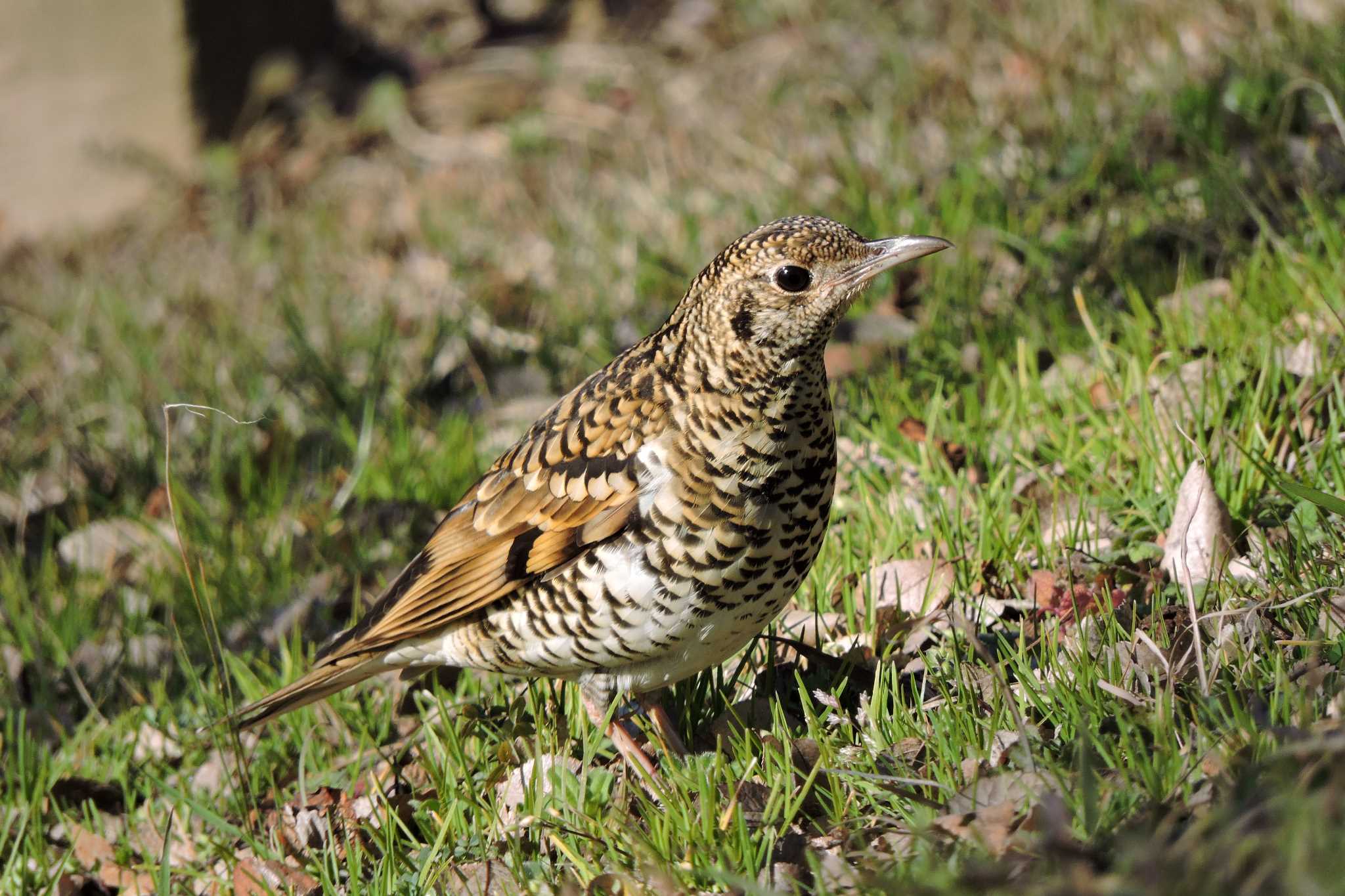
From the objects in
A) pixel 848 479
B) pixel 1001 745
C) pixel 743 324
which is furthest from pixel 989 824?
pixel 848 479

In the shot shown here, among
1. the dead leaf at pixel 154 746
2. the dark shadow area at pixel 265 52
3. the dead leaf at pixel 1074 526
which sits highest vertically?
the dark shadow area at pixel 265 52

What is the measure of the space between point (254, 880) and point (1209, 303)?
10.4 ft

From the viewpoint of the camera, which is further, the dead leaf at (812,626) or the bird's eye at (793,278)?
the dead leaf at (812,626)

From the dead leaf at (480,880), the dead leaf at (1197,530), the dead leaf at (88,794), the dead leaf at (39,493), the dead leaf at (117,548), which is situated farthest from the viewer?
the dead leaf at (39,493)

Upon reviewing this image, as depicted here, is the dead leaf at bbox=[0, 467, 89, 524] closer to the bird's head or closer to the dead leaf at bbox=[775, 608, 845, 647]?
the dead leaf at bbox=[775, 608, 845, 647]

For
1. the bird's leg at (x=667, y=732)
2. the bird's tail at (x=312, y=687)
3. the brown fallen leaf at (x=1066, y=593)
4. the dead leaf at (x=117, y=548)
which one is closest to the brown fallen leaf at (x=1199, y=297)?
the brown fallen leaf at (x=1066, y=593)

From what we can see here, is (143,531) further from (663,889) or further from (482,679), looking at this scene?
(663,889)

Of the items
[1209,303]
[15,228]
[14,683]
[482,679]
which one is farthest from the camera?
[15,228]

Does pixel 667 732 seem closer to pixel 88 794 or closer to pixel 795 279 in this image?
pixel 795 279

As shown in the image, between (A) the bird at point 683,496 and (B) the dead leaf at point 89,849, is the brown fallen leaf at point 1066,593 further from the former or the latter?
(B) the dead leaf at point 89,849

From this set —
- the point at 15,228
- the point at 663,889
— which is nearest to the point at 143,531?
the point at 663,889

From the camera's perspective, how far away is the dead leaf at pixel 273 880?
3178mm

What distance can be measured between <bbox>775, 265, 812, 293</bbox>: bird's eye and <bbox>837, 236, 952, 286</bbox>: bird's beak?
7 centimetres

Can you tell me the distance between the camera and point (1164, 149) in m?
5.38
